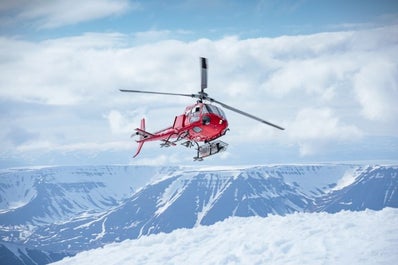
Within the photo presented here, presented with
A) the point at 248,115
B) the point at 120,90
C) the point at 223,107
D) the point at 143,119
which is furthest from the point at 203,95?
the point at 143,119

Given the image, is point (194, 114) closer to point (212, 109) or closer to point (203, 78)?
point (212, 109)

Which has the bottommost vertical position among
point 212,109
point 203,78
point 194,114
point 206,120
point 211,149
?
point 211,149

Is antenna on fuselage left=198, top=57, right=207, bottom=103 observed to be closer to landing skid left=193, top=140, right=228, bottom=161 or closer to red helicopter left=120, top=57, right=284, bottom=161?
red helicopter left=120, top=57, right=284, bottom=161

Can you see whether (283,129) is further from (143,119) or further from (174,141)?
(143,119)

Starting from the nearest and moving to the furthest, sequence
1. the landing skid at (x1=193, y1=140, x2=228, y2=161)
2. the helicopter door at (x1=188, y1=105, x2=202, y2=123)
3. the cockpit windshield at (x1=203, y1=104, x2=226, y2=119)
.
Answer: the cockpit windshield at (x1=203, y1=104, x2=226, y2=119)
the helicopter door at (x1=188, y1=105, x2=202, y2=123)
the landing skid at (x1=193, y1=140, x2=228, y2=161)

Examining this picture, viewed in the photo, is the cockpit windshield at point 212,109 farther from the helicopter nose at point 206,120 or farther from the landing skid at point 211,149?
the landing skid at point 211,149

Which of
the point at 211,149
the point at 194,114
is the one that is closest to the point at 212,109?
the point at 194,114

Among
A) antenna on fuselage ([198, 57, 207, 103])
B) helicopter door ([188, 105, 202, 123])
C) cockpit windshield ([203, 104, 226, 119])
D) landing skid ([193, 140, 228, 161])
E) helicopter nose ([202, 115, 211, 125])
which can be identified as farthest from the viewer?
landing skid ([193, 140, 228, 161])

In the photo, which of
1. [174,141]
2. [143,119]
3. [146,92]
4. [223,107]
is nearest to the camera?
[146,92]

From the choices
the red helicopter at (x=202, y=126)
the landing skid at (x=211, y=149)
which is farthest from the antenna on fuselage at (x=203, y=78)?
the landing skid at (x=211, y=149)

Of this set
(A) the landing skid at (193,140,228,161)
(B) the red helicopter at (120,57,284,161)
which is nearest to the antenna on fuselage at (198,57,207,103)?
(B) the red helicopter at (120,57,284,161)

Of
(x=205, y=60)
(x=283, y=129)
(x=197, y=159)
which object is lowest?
(x=197, y=159)
